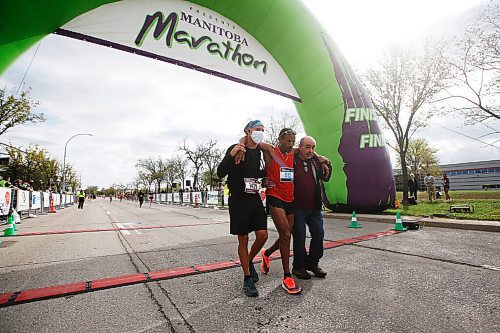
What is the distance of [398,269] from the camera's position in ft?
11.8

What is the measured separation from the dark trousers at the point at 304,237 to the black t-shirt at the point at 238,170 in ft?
2.37

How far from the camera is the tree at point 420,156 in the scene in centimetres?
4975

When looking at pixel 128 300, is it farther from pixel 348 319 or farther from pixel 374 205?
pixel 374 205

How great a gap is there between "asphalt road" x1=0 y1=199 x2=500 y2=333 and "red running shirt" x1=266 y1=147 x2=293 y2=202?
102 centimetres

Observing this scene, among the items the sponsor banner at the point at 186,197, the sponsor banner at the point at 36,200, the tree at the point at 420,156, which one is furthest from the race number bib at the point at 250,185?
the tree at the point at 420,156


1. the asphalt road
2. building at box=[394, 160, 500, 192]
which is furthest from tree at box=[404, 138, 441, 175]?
the asphalt road

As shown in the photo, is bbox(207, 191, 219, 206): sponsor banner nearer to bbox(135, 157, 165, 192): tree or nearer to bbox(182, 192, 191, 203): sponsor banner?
bbox(182, 192, 191, 203): sponsor banner

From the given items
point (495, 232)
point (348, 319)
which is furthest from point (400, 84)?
point (348, 319)

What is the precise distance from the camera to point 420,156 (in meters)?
50.0

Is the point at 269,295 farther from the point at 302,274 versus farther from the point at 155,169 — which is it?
the point at 155,169

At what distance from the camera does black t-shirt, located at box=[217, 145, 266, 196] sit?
3004mm

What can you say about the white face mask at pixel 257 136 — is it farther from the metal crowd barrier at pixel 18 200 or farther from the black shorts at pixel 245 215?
the metal crowd barrier at pixel 18 200

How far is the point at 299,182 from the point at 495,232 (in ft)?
21.5

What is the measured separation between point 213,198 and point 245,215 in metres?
22.4
